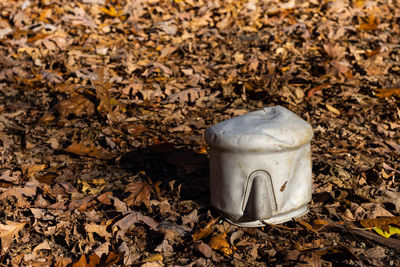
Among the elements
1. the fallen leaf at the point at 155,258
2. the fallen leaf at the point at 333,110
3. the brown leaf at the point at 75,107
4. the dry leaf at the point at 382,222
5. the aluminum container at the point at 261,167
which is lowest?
the fallen leaf at the point at 155,258

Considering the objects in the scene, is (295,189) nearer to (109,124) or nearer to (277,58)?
(109,124)

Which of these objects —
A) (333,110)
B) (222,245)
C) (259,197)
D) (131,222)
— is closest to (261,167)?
(259,197)

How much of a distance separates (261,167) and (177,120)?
1687 millimetres

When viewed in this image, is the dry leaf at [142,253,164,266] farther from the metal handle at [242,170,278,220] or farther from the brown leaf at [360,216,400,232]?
the brown leaf at [360,216,400,232]

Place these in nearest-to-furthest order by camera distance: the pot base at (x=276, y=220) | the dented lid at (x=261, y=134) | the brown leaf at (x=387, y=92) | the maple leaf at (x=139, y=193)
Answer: the dented lid at (x=261, y=134), the pot base at (x=276, y=220), the maple leaf at (x=139, y=193), the brown leaf at (x=387, y=92)

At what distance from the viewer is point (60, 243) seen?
9.19 feet

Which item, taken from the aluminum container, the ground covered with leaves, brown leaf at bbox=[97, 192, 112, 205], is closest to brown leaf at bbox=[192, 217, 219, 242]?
the ground covered with leaves

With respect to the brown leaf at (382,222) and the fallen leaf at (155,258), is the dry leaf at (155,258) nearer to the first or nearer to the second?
the fallen leaf at (155,258)

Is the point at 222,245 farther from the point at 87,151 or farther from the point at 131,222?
the point at 87,151

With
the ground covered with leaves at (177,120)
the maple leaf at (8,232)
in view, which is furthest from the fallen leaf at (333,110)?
the maple leaf at (8,232)

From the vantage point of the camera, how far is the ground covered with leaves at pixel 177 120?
2771 millimetres

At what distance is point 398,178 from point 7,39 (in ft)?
15.5

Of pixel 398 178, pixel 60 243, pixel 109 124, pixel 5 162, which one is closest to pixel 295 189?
pixel 398 178

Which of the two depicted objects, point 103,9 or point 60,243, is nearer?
point 60,243
